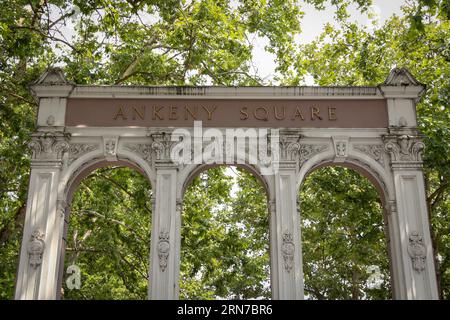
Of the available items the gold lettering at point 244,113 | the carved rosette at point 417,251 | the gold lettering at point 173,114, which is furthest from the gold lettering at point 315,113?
the carved rosette at point 417,251

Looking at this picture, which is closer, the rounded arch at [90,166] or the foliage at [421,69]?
the rounded arch at [90,166]

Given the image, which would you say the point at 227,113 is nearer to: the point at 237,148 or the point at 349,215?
the point at 237,148

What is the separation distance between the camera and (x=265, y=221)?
57.0 ft

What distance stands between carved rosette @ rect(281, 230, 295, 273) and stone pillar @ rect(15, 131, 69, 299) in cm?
460

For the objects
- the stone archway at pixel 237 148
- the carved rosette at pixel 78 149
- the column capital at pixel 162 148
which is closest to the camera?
the stone archway at pixel 237 148

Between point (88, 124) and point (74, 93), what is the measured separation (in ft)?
2.70

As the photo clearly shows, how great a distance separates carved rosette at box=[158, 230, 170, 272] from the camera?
10.3m

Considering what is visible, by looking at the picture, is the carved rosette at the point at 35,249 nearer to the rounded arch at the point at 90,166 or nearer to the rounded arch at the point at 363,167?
the rounded arch at the point at 90,166

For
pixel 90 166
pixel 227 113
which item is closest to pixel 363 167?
pixel 227 113

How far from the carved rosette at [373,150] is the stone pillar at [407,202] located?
0.18 meters

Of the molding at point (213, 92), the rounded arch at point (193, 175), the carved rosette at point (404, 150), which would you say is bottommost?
the rounded arch at point (193, 175)

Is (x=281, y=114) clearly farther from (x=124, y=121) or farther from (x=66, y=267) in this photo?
(x=66, y=267)

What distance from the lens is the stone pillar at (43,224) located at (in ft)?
33.4

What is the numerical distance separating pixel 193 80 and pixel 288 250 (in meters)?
8.85
